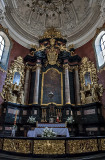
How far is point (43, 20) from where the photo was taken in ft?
53.7

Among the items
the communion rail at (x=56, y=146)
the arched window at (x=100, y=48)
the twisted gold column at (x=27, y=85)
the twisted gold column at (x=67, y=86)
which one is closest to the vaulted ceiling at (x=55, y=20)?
the arched window at (x=100, y=48)

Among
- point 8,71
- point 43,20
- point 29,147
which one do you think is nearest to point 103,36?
point 43,20

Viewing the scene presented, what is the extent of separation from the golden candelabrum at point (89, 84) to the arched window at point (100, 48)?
70cm

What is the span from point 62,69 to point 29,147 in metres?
9.49

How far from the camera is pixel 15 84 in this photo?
10.2 m

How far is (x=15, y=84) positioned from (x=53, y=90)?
3.63 m

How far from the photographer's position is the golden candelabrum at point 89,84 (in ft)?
A: 31.7

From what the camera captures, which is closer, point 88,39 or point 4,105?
point 4,105

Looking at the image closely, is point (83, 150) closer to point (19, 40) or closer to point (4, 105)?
point (4, 105)

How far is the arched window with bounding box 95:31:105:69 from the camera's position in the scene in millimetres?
11054

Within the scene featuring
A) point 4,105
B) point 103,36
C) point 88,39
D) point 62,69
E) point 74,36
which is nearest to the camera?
point 4,105

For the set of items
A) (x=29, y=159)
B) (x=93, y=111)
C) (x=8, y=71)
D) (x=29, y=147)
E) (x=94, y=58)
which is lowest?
(x=29, y=159)

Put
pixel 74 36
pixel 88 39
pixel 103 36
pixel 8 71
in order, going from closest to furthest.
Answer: pixel 8 71 → pixel 103 36 → pixel 88 39 → pixel 74 36

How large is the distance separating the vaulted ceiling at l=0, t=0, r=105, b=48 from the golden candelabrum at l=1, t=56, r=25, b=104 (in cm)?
377
